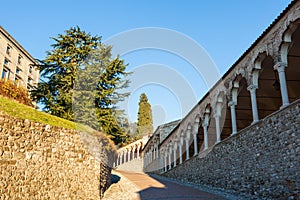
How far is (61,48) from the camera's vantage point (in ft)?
64.6

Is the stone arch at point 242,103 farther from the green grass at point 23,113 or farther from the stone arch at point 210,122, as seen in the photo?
the green grass at point 23,113

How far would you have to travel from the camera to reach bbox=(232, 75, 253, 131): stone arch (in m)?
13.5

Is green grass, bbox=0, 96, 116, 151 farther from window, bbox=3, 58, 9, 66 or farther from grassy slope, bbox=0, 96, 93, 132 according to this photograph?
window, bbox=3, 58, 9, 66

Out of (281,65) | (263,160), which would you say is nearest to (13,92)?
(263,160)

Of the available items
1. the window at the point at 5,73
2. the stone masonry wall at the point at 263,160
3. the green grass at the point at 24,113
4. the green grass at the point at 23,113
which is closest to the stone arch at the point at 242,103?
the stone masonry wall at the point at 263,160

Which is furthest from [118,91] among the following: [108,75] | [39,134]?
[39,134]

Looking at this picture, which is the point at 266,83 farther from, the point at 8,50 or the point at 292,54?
the point at 8,50

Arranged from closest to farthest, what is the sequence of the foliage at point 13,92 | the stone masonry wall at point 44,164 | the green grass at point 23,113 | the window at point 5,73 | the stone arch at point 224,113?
the stone masonry wall at point 44,164 < the green grass at point 23,113 < the stone arch at point 224,113 < the foliage at point 13,92 < the window at point 5,73

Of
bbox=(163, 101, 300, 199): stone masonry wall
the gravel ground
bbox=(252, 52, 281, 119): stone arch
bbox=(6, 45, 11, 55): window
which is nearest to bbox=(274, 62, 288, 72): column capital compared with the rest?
bbox=(252, 52, 281, 119): stone arch

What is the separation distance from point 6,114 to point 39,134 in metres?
1.23

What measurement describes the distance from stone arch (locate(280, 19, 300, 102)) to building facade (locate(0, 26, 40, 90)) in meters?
26.4

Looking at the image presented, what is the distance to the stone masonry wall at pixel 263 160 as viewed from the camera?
28.2 ft

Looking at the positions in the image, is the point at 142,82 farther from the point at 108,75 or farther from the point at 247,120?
the point at 247,120

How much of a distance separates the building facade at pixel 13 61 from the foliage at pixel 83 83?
571 inches
